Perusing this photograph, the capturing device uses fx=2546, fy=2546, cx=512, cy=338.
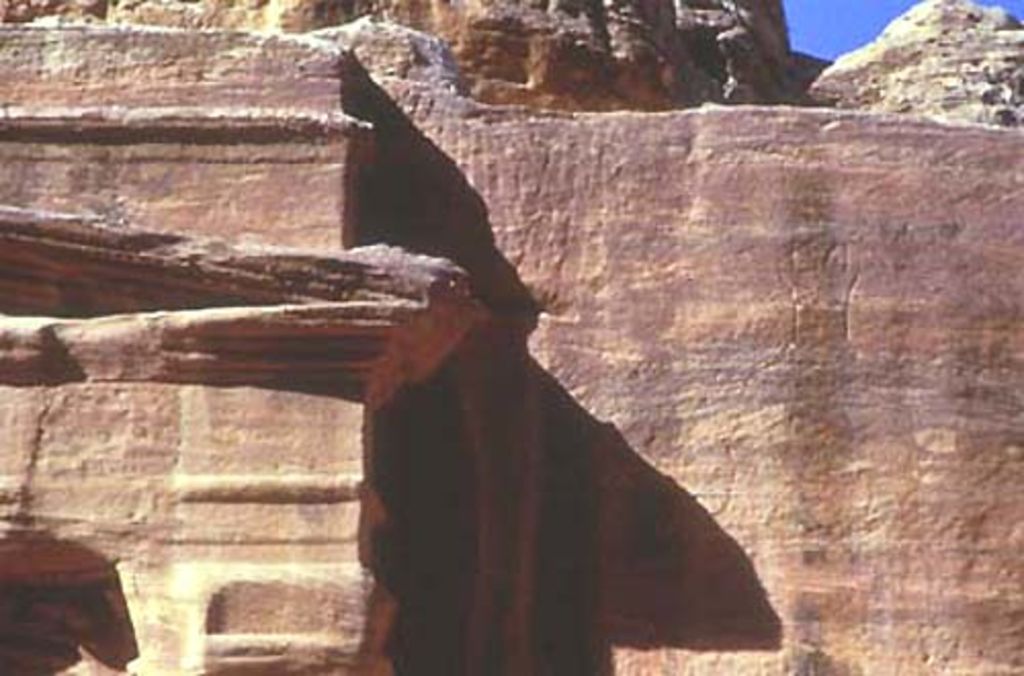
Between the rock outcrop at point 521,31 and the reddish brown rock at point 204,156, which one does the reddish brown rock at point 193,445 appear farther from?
the rock outcrop at point 521,31

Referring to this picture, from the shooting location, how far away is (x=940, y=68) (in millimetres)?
26297

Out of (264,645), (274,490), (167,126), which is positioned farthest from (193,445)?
(167,126)

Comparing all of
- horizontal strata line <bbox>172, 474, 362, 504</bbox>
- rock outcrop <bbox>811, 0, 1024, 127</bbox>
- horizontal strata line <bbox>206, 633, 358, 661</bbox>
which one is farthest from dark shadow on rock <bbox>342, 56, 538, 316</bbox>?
rock outcrop <bbox>811, 0, 1024, 127</bbox>

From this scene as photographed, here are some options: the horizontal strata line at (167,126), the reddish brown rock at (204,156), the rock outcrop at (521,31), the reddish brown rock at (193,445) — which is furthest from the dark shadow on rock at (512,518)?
the rock outcrop at (521,31)

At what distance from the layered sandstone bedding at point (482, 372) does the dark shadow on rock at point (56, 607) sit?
2 centimetres

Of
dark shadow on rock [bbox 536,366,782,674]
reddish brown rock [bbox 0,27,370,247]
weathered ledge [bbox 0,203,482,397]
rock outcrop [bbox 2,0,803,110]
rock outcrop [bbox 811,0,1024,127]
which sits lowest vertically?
dark shadow on rock [bbox 536,366,782,674]

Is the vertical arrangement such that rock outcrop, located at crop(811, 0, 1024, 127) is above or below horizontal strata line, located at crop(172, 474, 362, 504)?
above

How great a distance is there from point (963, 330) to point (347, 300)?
341 centimetres

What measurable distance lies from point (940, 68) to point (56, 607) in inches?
670

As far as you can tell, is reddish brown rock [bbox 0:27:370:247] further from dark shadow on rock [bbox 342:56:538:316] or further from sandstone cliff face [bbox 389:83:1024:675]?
sandstone cliff face [bbox 389:83:1024:675]

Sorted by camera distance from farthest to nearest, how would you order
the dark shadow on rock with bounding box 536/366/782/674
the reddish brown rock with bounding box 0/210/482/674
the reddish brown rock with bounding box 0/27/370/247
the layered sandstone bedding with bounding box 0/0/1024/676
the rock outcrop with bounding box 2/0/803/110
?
the rock outcrop with bounding box 2/0/803/110 < the dark shadow on rock with bounding box 536/366/782/674 < the reddish brown rock with bounding box 0/27/370/247 < the layered sandstone bedding with bounding box 0/0/1024/676 < the reddish brown rock with bounding box 0/210/482/674

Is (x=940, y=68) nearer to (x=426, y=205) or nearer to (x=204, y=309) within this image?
(x=426, y=205)

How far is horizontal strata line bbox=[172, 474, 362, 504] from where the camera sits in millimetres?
10758

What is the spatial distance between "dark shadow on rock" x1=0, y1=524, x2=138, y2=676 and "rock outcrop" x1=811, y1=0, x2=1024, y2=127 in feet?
49.3
